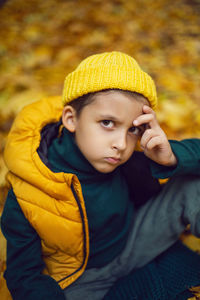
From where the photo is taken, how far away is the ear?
2.60 feet

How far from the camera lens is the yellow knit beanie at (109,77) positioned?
69 centimetres

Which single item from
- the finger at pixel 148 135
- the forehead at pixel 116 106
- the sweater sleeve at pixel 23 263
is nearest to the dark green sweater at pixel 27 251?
the sweater sleeve at pixel 23 263

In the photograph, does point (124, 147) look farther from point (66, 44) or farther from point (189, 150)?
point (66, 44)

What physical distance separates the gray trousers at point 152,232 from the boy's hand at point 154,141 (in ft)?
0.41

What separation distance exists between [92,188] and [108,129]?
0.68 ft

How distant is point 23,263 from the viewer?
0.73 meters

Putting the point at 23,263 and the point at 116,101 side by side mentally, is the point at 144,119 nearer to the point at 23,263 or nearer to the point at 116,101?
the point at 116,101

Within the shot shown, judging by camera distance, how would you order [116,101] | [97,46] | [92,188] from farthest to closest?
[97,46] < [92,188] < [116,101]

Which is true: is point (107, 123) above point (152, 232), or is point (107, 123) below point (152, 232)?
above

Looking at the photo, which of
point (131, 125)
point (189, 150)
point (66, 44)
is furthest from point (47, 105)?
point (66, 44)

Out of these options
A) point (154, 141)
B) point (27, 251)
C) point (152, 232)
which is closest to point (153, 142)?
point (154, 141)

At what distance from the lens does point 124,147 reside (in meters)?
0.70

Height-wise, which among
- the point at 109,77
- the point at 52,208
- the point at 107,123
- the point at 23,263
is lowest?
the point at 23,263

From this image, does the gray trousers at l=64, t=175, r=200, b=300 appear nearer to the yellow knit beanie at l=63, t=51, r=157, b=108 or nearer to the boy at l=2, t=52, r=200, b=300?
the boy at l=2, t=52, r=200, b=300
